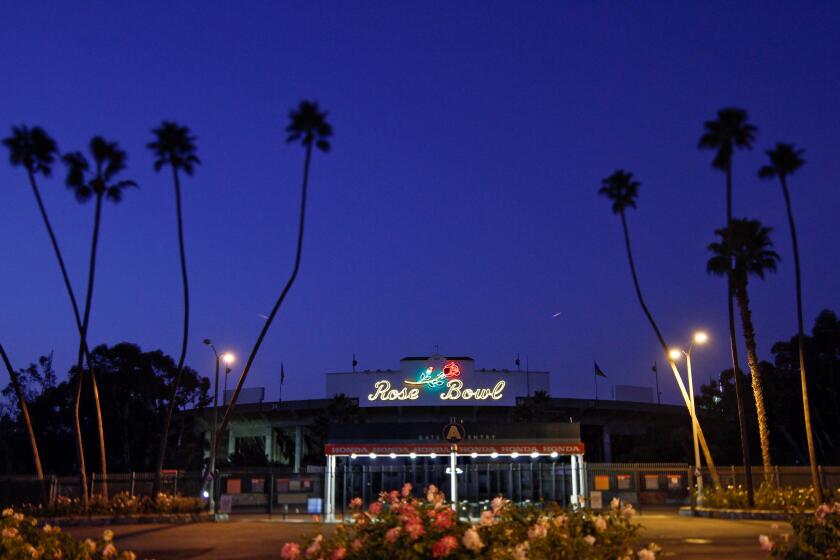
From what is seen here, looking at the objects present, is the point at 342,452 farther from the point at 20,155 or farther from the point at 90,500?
the point at 20,155

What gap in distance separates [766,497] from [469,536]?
31.7 m

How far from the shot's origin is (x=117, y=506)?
33.2m

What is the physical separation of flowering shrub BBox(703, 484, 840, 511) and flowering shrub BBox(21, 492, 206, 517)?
21.6m

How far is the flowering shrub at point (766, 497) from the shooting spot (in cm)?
3362

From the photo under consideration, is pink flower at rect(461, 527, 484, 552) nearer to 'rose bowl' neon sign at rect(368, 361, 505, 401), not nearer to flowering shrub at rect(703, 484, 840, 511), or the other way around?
flowering shrub at rect(703, 484, 840, 511)

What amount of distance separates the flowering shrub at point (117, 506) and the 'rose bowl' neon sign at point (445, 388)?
110 ft

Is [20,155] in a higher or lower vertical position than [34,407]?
higher

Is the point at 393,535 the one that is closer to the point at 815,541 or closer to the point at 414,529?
the point at 414,529

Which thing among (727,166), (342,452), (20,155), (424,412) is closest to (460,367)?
(424,412)

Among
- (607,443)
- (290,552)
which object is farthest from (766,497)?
(607,443)

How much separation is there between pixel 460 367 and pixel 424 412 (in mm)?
6636

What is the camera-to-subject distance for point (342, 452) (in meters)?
39.1

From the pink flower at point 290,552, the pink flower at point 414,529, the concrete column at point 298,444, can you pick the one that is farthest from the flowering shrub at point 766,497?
the concrete column at point 298,444

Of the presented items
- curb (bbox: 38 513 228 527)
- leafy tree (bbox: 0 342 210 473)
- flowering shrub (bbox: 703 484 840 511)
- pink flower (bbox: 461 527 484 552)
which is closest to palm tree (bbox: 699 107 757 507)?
flowering shrub (bbox: 703 484 840 511)
